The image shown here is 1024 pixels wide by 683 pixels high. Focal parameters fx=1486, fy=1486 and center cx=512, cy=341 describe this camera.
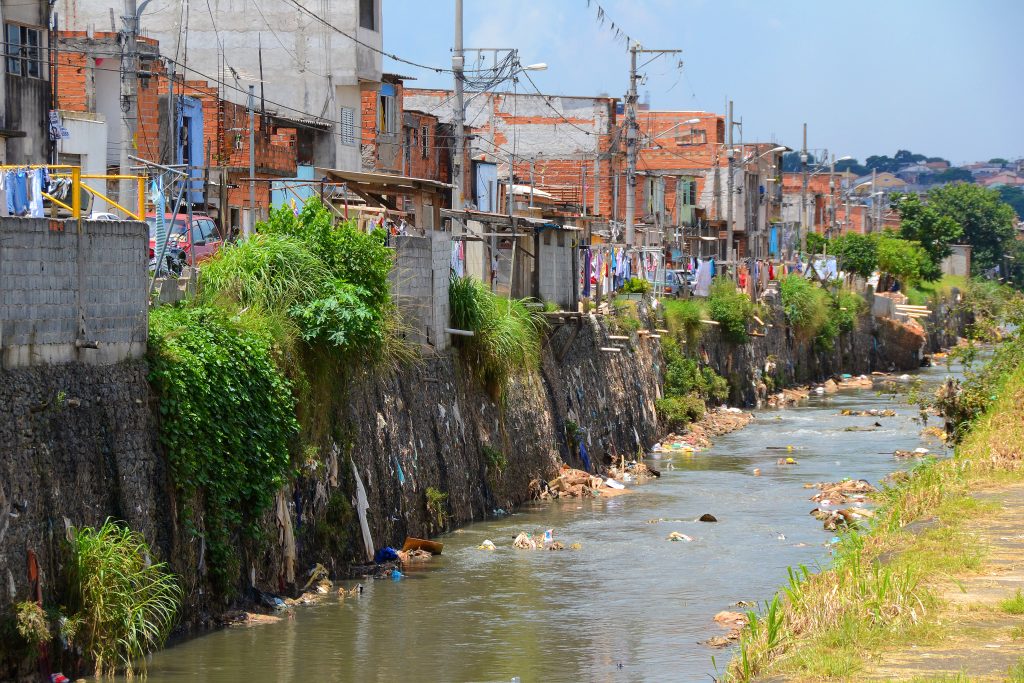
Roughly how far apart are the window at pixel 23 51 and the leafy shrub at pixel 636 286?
16232 millimetres

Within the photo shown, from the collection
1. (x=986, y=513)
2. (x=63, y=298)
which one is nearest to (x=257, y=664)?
(x=63, y=298)

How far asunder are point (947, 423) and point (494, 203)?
2411 centimetres

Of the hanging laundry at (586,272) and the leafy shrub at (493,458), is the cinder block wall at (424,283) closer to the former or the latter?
the leafy shrub at (493,458)

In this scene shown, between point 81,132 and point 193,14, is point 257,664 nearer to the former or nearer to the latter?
point 81,132

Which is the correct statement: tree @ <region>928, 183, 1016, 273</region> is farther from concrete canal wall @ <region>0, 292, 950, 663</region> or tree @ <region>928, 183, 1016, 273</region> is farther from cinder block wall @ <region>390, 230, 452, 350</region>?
cinder block wall @ <region>390, 230, 452, 350</region>

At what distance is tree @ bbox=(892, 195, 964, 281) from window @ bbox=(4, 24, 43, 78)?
6281 cm

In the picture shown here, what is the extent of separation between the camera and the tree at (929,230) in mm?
82062

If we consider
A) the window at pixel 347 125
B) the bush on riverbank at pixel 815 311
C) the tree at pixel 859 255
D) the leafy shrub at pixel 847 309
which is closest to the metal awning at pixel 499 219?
the window at pixel 347 125

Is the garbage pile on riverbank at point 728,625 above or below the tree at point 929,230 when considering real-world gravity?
below

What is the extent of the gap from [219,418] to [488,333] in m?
8.89

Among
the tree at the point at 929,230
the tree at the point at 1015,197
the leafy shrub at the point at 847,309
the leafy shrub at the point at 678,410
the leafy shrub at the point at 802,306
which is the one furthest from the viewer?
the tree at the point at 1015,197

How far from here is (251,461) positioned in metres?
15.2

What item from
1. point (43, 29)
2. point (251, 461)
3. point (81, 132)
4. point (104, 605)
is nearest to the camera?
point (104, 605)

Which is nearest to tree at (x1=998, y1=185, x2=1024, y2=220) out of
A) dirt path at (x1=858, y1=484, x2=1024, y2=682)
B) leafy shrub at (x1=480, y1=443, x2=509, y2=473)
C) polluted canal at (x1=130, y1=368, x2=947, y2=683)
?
polluted canal at (x1=130, y1=368, x2=947, y2=683)
